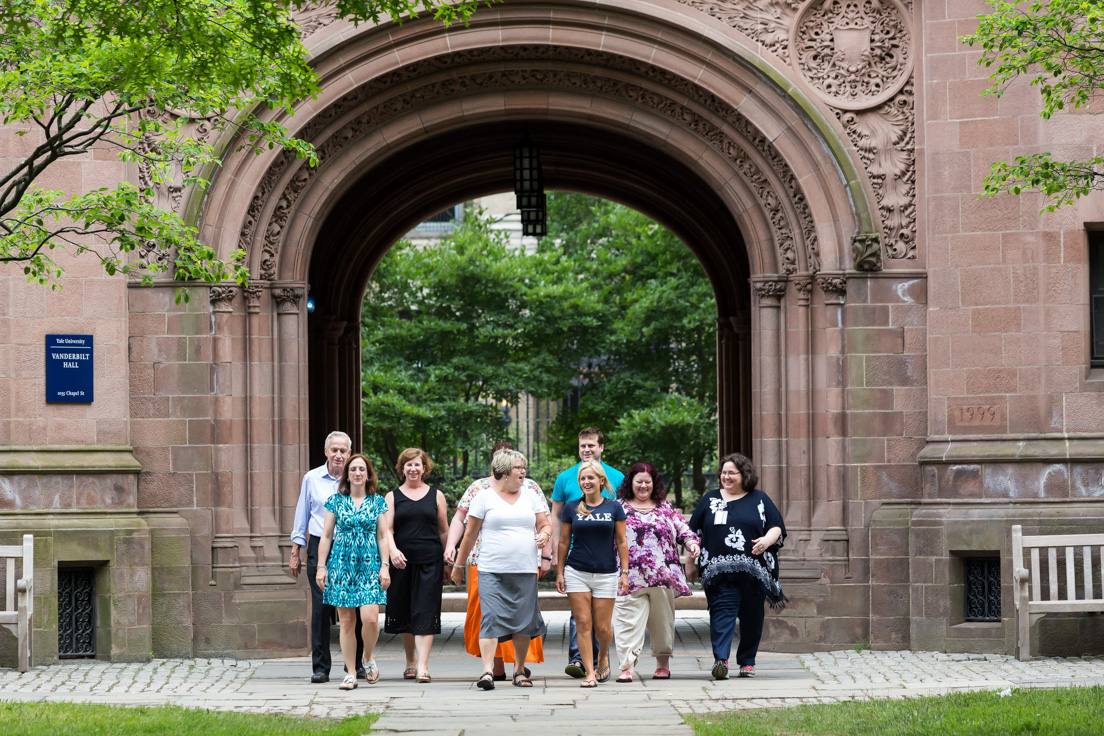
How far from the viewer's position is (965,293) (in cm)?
1346

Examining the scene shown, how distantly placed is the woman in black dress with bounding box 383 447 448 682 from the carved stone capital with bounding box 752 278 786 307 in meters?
4.07

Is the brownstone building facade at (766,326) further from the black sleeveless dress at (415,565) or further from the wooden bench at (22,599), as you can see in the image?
the black sleeveless dress at (415,565)

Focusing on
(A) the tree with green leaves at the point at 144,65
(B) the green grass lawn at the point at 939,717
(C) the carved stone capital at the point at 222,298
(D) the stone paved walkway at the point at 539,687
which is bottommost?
(D) the stone paved walkway at the point at 539,687

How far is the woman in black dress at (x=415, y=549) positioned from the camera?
11734 millimetres

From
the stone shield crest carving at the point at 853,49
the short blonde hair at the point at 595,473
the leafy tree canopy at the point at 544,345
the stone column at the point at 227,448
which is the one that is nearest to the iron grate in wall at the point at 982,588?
the short blonde hair at the point at 595,473

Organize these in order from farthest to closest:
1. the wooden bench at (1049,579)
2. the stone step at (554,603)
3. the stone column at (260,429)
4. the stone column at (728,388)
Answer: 1. the stone column at (728,388)
2. the stone step at (554,603)
3. the stone column at (260,429)
4. the wooden bench at (1049,579)

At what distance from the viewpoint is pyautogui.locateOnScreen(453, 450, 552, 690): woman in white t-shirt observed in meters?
11.1

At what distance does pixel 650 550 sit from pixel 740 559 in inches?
27.8

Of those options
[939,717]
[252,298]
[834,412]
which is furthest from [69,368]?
[939,717]

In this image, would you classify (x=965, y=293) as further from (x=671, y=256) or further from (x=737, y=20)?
(x=671, y=256)

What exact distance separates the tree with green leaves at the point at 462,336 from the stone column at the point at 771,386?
14.6 m

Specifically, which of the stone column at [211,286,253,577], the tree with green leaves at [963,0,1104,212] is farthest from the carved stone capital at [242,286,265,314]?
the tree with green leaves at [963,0,1104,212]

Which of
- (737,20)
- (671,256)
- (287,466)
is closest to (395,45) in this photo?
(737,20)

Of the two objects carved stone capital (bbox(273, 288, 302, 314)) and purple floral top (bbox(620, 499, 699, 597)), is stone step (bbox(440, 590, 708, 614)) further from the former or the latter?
purple floral top (bbox(620, 499, 699, 597))
